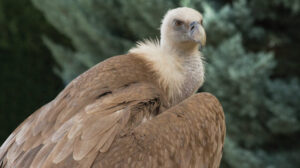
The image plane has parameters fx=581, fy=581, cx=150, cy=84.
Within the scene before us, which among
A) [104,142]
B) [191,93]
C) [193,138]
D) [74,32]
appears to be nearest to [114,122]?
[104,142]

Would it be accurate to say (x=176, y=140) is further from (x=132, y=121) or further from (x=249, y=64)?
(x=249, y=64)

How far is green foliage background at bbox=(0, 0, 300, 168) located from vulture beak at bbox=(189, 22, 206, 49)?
8.44 feet

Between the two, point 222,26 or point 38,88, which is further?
point 38,88

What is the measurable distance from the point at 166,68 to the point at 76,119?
80cm

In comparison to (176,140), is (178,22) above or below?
above

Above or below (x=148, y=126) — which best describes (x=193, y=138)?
below

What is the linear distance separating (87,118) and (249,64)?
12.4 feet

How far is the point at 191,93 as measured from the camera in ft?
13.1

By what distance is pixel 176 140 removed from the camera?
134 inches

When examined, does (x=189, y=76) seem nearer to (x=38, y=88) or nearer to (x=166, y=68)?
(x=166, y=68)

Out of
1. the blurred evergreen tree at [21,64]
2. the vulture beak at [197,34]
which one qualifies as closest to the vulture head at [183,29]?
the vulture beak at [197,34]

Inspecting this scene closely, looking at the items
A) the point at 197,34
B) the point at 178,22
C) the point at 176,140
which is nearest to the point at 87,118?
the point at 176,140

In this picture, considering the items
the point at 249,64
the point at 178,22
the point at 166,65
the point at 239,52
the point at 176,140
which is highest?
the point at 178,22

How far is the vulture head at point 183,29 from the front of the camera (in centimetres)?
397
